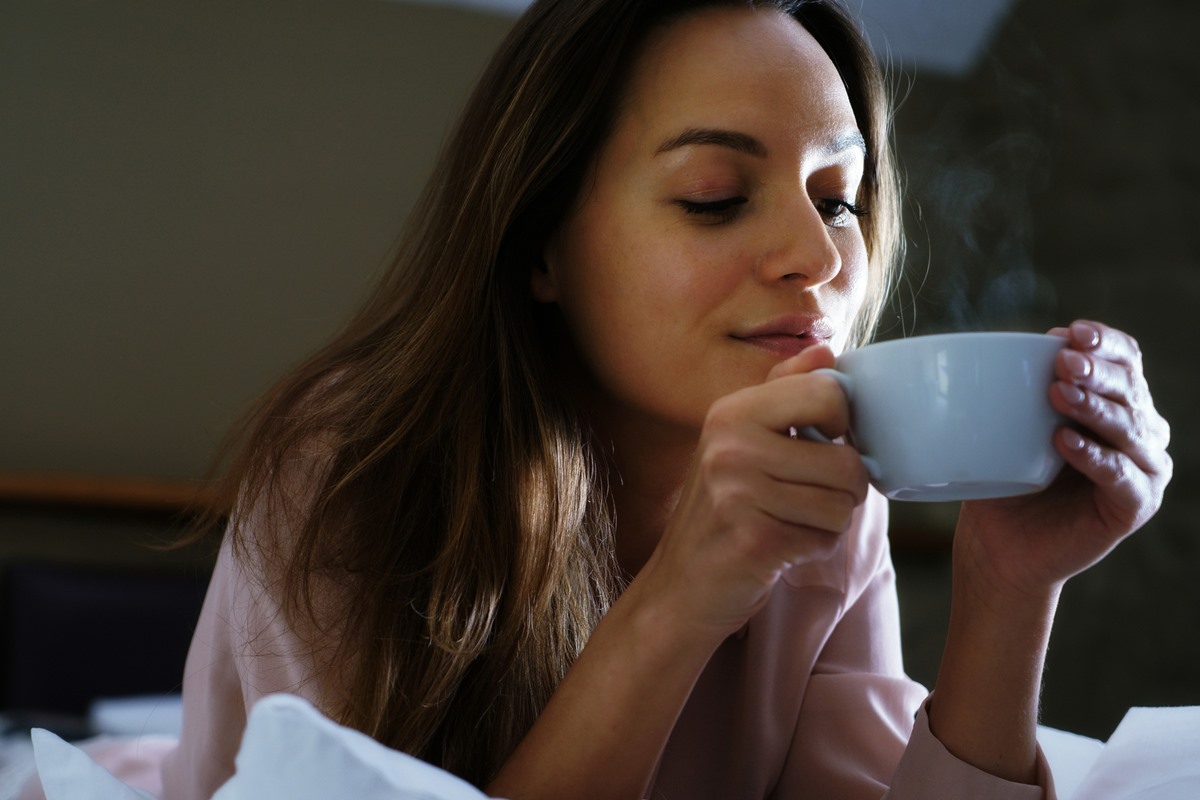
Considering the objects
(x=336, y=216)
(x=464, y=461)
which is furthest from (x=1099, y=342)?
(x=336, y=216)

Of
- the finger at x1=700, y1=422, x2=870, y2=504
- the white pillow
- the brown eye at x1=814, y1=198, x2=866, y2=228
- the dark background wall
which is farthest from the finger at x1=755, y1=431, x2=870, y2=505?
the dark background wall

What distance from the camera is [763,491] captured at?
2.12 feet

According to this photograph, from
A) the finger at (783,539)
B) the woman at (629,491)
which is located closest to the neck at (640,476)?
the woman at (629,491)

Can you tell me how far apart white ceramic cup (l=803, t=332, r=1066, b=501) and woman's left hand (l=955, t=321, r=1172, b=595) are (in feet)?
0.05

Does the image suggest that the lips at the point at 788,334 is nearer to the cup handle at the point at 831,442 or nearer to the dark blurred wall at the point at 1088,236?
the cup handle at the point at 831,442

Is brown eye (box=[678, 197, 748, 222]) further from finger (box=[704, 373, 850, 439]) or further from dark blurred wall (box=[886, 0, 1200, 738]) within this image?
dark blurred wall (box=[886, 0, 1200, 738])

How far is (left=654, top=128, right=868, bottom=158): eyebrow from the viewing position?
97cm

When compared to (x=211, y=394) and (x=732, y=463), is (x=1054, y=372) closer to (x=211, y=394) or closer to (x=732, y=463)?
(x=732, y=463)

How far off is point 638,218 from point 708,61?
0.17m

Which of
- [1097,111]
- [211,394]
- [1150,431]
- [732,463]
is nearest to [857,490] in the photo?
[732,463]

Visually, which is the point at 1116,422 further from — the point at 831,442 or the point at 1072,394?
the point at 831,442

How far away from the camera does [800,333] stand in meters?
0.93

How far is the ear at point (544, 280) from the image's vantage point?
114 cm

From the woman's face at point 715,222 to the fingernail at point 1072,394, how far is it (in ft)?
1.09
